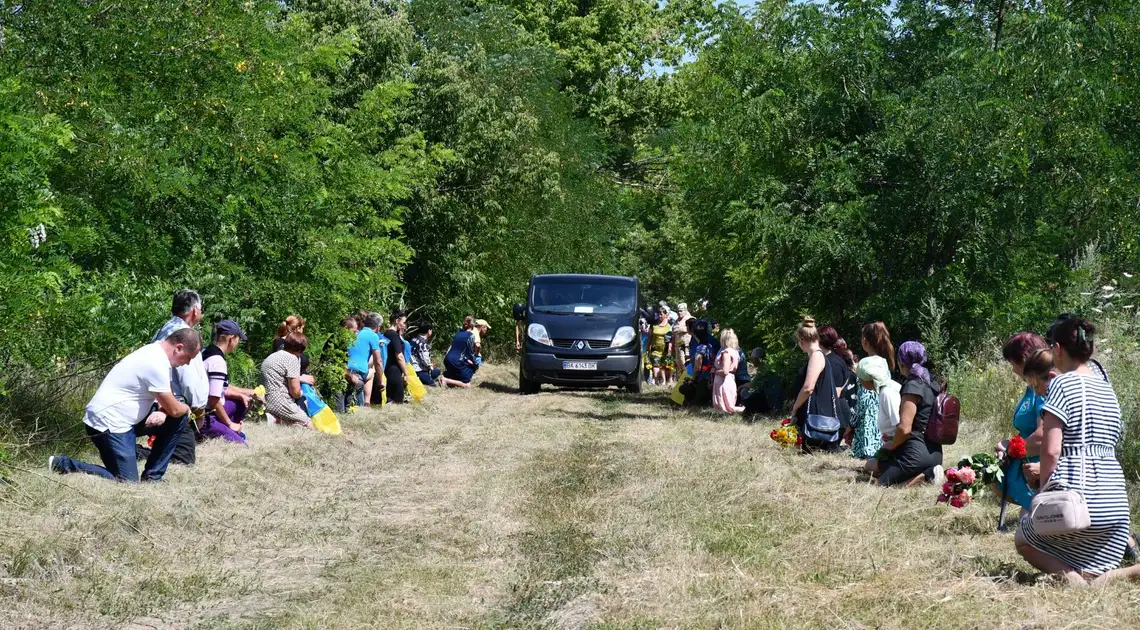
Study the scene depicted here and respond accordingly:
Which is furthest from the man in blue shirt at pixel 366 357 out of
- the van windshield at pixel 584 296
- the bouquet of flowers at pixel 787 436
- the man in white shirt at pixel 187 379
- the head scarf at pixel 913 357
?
the head scarf at pixel 913 357

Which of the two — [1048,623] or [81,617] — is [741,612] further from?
[81,617]

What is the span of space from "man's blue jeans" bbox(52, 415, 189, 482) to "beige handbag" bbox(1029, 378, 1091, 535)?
6.24 m

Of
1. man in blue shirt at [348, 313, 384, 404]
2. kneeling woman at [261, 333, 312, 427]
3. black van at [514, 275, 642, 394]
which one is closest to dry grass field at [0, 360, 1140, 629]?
kneeling woman at [261, 333, 312, 427]

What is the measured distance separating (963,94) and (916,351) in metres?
8.16

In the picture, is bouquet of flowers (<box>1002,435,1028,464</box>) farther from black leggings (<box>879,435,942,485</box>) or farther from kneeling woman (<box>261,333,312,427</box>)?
kneeling woman (<box>261,333,312,427</box>)

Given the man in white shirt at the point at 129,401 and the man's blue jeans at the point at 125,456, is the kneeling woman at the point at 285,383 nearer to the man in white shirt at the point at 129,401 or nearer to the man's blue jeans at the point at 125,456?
the man's blue jeans at the point at 125,456

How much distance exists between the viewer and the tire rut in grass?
A: 6.78m

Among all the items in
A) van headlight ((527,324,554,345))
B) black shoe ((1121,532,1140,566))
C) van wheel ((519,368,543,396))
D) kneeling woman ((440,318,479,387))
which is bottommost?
van wheel ((519,368,543,396))

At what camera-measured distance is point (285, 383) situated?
14.7 meters

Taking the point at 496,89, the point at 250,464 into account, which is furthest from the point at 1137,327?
the point at 496,89

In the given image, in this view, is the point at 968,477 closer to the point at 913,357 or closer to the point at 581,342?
the point at 913,357

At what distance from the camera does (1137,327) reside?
15.5m

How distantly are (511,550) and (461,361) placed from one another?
17.3 meters

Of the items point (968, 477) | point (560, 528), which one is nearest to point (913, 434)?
point (968, 477)
